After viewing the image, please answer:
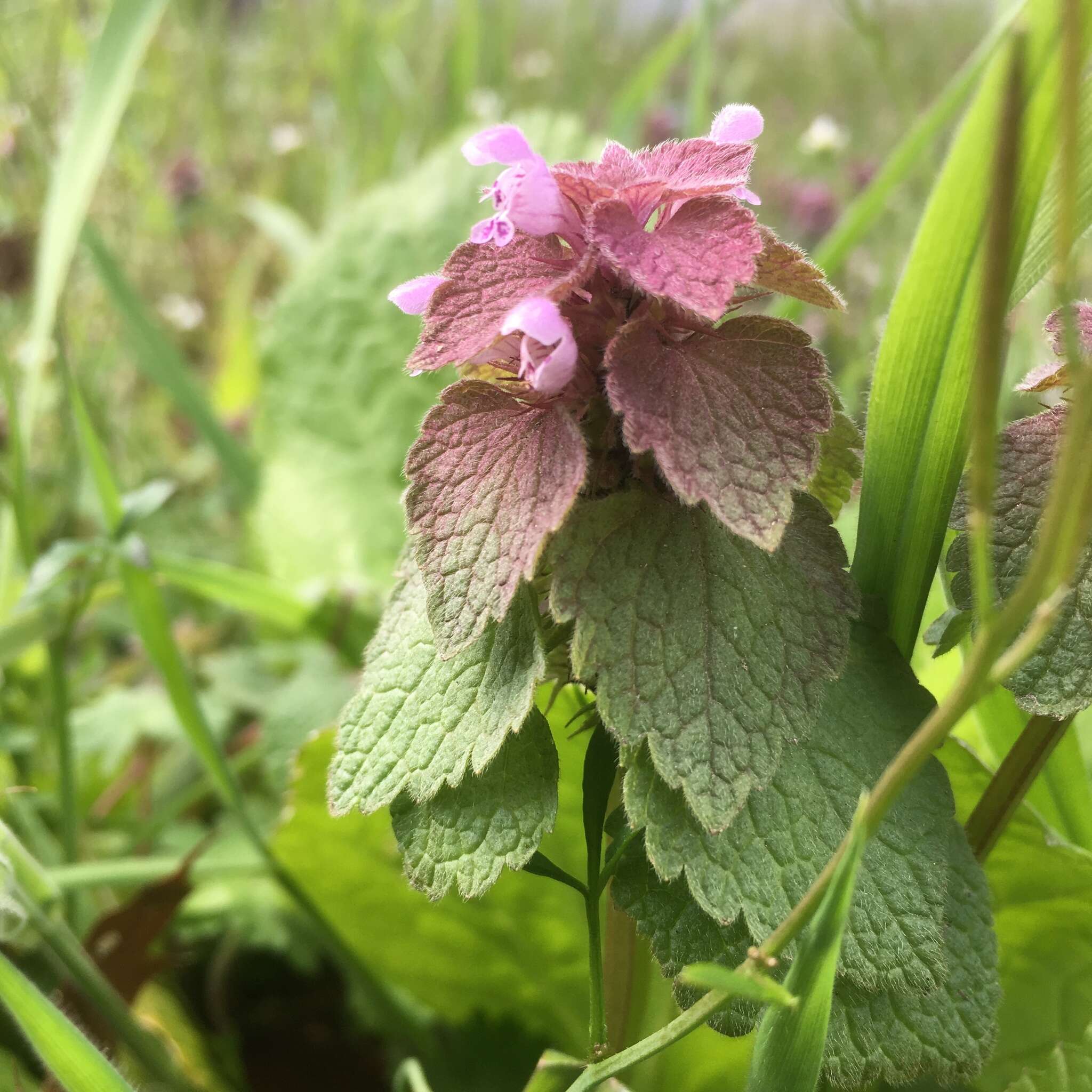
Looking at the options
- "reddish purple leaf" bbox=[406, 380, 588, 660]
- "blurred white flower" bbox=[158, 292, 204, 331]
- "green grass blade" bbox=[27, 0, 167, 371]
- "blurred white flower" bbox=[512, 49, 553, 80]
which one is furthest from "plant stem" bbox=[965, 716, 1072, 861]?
"blurred white flower" bbox=[512, 49, 553, 80]

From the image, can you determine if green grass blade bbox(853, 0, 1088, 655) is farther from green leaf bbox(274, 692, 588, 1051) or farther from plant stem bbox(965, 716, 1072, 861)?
green leaf bbox(274, 692, 588, 1051)

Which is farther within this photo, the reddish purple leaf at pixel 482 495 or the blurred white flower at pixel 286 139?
the blurred white flower at pixel 286 139

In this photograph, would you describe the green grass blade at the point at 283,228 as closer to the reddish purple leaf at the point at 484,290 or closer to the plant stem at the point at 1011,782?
the reddish purple leaf at the point at 484,290

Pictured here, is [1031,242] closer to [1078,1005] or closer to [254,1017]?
[1078,1005]

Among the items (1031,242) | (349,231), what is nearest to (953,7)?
(349,231)

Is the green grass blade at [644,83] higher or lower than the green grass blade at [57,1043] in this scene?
higher

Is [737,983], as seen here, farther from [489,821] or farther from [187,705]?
[187,705]

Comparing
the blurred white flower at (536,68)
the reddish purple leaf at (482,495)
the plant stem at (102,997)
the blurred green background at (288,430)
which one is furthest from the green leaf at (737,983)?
the blurred white flower at (536,68)

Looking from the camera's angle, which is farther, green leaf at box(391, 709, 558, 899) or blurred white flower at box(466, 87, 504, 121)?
blurred white flower at box(466, 87, 504, 121)
